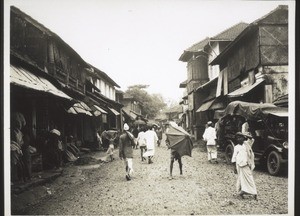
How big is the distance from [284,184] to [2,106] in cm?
517

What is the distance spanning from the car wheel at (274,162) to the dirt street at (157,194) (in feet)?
0.68

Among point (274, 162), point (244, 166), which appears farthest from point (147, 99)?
point (244, 166)

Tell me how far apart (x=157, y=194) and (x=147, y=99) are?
12.7 ft

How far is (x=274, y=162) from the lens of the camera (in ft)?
23.4

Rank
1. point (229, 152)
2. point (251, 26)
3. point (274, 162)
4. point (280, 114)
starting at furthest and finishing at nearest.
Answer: point (229, 152)
point (251, 26)
point (274, 162)
point (280, 114)

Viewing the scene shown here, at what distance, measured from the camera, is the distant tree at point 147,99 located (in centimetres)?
748

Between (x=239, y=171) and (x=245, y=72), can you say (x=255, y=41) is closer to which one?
(x=245, y=72)

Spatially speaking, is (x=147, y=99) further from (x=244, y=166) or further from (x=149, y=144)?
(x=244, y=166)

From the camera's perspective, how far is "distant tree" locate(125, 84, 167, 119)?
748cm

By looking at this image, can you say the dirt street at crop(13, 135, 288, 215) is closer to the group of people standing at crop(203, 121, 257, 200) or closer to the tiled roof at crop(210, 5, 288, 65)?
the group of people standing at crop(203, 121, 257, 200)

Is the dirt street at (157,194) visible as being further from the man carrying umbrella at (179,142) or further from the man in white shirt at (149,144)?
the man in white shirt at (149,144)

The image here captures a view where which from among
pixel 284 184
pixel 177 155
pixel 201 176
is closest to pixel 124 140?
pixel 177 155

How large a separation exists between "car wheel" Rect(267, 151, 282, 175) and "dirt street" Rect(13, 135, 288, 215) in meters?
0.21

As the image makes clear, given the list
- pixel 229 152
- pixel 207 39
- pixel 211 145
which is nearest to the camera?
pixel 207 39
